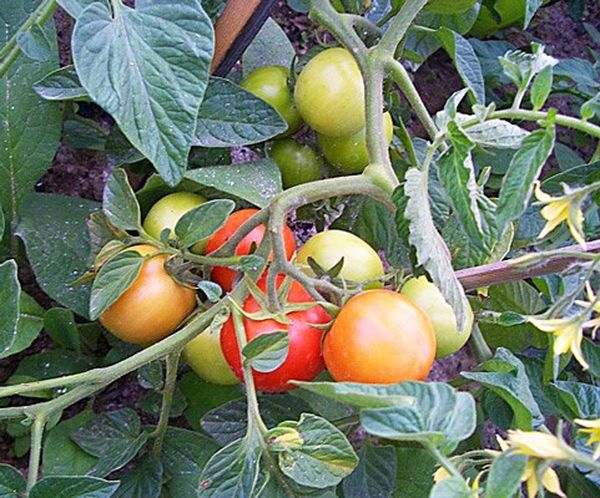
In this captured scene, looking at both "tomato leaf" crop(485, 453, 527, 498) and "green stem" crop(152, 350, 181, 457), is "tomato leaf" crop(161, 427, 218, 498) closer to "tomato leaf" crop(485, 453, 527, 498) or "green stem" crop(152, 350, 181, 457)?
"green stem" crop(152, 350, 181, 457)

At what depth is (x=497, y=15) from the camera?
4.20 ft

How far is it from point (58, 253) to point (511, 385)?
1.40ft

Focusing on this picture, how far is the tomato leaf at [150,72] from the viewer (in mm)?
520

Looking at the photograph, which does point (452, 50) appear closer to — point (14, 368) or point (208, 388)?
point (208, 388)

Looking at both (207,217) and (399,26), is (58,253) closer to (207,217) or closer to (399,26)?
(207,217)

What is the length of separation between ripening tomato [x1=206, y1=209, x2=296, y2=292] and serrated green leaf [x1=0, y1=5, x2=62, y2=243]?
0.23m

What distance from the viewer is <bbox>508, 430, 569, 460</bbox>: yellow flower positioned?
0.35 m

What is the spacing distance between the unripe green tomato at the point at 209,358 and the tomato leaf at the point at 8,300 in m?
0.16

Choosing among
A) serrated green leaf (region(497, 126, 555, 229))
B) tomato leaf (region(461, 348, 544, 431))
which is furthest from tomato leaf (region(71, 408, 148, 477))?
serrated green leaf (region(497, 126, 555, 229))

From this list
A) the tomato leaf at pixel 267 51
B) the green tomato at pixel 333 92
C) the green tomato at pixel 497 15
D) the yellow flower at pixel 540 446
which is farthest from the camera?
the green tomato at pixel 497 15

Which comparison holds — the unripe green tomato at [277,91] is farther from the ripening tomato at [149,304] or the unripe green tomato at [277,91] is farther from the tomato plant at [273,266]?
the ripening tomato at [149,304]

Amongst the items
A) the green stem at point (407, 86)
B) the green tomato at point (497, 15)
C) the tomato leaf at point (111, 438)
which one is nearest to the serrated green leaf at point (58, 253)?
the tomato leaf at point (111, 438)

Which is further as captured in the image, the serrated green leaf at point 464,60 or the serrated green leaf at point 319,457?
the serrated green leaf at point 464,60

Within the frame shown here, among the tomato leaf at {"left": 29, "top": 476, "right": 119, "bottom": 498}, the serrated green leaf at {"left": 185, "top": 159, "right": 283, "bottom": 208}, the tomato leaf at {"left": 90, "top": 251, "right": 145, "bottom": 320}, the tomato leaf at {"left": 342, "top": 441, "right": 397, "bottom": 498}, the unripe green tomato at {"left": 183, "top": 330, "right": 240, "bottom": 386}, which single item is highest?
the serrated green leaf at {"left": 185, "top": 159, "right": 283, "bottom": 208}
